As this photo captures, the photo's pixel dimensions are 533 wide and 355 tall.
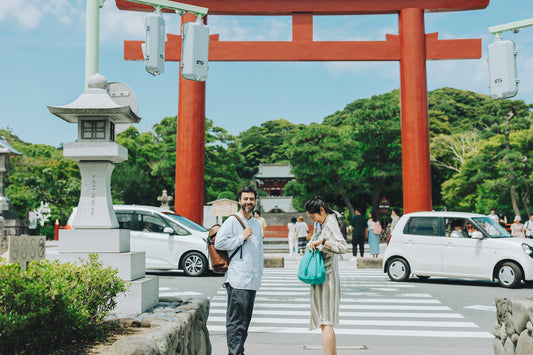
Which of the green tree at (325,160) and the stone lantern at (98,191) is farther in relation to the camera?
the green tree at (325,160)

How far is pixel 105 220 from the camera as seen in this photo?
5035mm

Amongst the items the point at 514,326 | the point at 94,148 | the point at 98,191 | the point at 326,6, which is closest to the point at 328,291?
the point at 514,326

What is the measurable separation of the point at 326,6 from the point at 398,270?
25.8 feet

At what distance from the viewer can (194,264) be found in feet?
38.8

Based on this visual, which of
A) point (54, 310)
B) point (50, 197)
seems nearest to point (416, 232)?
point (54, 310)

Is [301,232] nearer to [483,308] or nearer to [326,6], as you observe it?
[326,6]

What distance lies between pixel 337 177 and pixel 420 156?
15.6 m

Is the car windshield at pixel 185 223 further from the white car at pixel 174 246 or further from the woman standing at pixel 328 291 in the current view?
the woman standing at pixel 328 291

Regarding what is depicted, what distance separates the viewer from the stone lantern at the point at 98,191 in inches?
190

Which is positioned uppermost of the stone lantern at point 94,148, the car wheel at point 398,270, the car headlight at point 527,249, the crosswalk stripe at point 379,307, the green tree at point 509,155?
the green tree at point 509,155

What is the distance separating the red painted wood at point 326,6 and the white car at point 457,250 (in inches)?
267

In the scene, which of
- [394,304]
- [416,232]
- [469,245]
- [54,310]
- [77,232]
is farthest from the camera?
[416,232]

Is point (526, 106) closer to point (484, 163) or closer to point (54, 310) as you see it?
point (484, 163)

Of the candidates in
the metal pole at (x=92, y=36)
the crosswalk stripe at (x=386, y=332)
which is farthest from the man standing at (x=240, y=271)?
the metal pole at (x=92, y=36)
